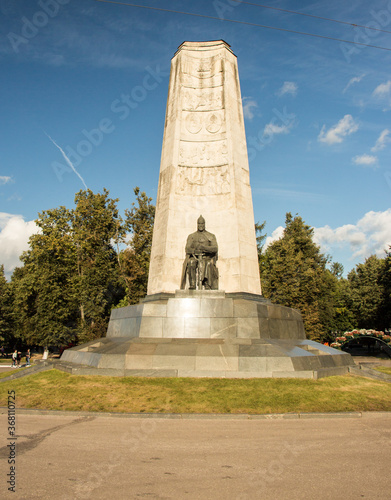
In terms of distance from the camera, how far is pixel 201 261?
Result: 14.5m

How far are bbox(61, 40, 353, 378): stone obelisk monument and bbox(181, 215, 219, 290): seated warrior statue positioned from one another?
0.04 metres

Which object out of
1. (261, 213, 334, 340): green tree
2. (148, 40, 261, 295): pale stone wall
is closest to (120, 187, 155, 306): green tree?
(261, 213, 334, 340): green tree

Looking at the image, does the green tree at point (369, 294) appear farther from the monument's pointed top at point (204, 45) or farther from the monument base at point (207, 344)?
the monument base at point (207, 344)

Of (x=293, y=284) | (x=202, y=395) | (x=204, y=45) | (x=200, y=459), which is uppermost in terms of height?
(x=204, y=45)

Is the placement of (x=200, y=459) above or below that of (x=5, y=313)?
below

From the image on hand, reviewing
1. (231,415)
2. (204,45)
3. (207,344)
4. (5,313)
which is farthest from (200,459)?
(5,313)

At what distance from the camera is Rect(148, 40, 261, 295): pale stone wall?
49.9 feet

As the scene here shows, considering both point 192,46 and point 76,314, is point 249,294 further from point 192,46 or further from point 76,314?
point 76,314

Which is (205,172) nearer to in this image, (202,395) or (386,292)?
→ (202,395)

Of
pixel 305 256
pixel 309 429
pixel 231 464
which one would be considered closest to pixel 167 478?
pixel 231 464

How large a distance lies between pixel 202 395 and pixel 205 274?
240 inches

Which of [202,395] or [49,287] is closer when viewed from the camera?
[202,395]

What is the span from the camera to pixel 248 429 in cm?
682

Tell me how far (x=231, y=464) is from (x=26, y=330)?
38077mm
